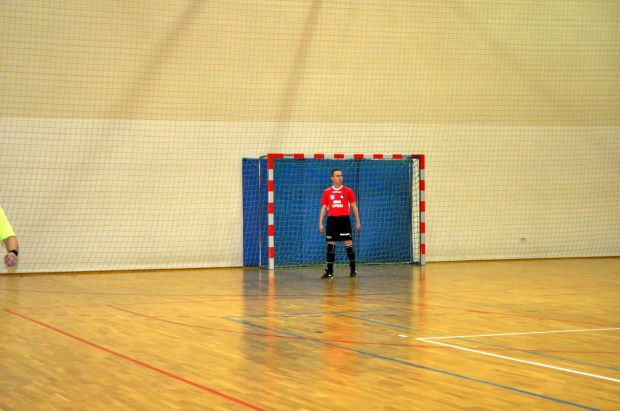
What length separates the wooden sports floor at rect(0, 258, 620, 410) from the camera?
5.37m

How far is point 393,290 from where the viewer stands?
40.7 ft

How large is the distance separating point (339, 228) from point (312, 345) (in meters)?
7.03

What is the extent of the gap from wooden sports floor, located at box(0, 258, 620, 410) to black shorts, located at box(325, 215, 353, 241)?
38.9 inches

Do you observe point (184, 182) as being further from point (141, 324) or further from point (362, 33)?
point (141, 324)

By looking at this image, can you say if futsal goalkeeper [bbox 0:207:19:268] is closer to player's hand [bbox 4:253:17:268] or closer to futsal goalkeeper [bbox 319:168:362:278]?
player's hand [bbox 4:253:17:268]

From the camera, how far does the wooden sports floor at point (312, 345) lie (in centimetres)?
537

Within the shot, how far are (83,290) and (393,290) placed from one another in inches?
200

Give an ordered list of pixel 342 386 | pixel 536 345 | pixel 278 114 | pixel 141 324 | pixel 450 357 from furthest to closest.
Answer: pixel 278 114
pixel 141 324
pixel 536 345
pixel 450 357
pixel 342 386

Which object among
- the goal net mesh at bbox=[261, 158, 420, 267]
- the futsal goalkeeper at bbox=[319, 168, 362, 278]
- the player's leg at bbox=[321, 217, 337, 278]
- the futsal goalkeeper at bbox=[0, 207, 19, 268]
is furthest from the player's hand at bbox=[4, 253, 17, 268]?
the goal net mesh at bbox=[261, 158, 420, 267]

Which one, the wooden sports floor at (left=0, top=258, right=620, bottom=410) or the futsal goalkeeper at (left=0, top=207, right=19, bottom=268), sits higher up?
the futsal goalkeeper at (left=0, top=207, right=19, bottom=268)

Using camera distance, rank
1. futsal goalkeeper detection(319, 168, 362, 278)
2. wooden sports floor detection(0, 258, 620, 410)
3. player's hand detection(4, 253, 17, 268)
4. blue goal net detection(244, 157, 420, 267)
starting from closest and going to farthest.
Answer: player's hand detection(4, 253, 17, 268)
wooden sports floor detection(0, 258, 620, 410)
futsal goalkeeper detection(319, 168, 362, 278)
blue goal net detection(244, 157, 420, 267)

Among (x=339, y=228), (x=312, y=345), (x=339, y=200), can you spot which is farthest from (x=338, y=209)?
(x=312, y=345)

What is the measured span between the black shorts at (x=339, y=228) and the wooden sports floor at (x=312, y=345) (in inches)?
38.9

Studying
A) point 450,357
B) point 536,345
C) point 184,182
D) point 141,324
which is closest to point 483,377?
point 450,357
